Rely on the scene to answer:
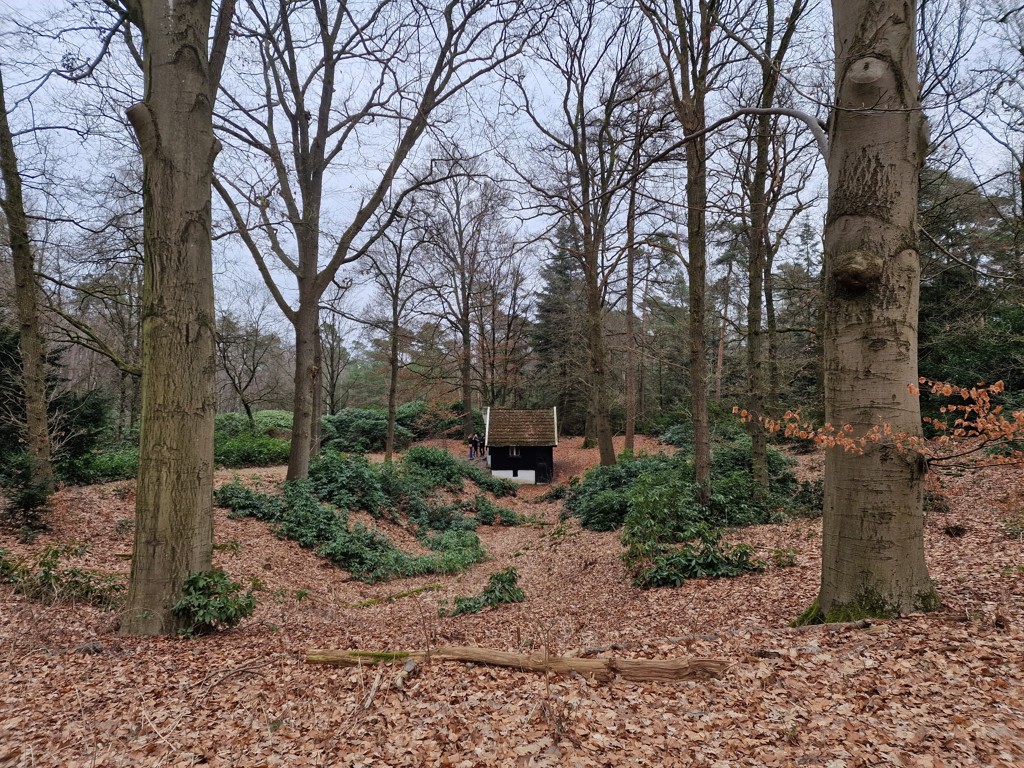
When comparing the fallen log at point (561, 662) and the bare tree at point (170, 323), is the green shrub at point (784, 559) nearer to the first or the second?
the fallen log at point (561, 662)

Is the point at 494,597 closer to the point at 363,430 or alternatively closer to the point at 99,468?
the point at 99,468

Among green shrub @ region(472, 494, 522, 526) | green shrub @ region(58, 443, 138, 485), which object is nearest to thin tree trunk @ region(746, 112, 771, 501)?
green shrub @ region(472, 494, 522, 526)

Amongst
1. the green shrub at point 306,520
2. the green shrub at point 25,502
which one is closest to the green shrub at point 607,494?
the green shrub at point 306,520

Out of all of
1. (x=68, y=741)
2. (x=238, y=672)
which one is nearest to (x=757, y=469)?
(x=238, y=672)

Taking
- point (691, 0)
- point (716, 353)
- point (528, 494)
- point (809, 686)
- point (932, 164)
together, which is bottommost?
point (528, 494)

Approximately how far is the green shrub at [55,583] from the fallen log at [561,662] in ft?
11.4

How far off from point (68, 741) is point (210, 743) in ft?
2.55

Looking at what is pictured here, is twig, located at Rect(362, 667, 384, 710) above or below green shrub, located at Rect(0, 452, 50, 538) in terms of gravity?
below

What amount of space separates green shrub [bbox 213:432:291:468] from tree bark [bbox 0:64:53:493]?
30.6ft

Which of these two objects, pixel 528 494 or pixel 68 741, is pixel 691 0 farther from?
pixel 528 494

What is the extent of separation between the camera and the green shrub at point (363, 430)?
26122 mm

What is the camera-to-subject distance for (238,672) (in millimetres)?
4098

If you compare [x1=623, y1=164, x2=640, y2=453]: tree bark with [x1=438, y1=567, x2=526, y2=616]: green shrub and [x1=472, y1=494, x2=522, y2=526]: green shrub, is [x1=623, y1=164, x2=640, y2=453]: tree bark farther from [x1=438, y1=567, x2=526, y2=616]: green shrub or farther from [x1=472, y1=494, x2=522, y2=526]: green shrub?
[x1=438, y1=567, x2=526, y2=616]: green shrub

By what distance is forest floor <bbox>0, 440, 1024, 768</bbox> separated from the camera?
2.79 meters
